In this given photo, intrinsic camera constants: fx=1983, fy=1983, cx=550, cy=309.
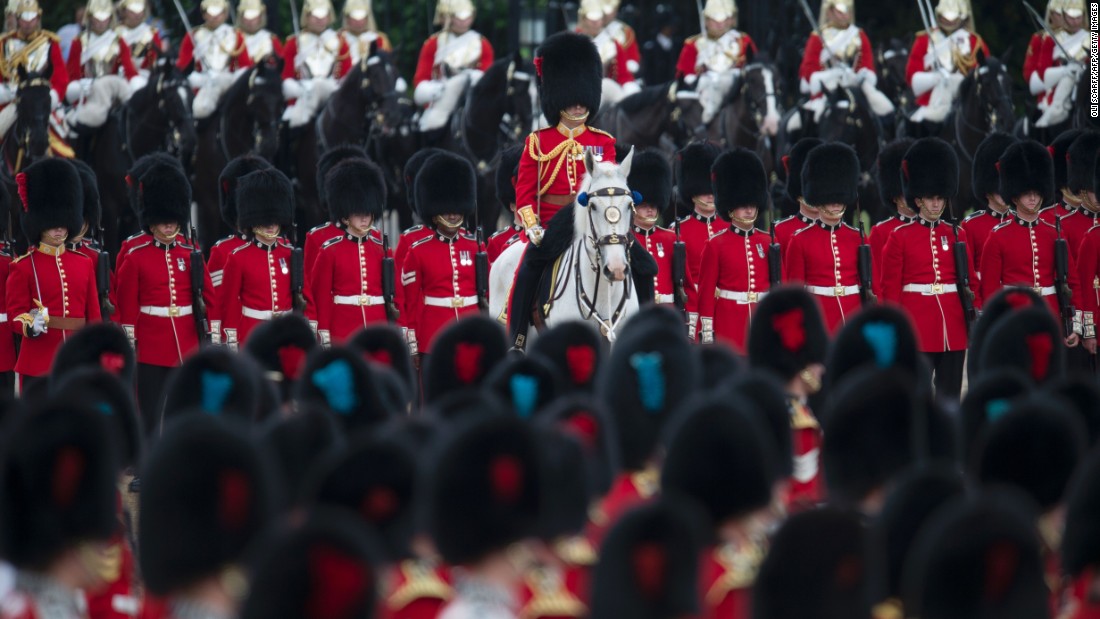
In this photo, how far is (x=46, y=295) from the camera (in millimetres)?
8070

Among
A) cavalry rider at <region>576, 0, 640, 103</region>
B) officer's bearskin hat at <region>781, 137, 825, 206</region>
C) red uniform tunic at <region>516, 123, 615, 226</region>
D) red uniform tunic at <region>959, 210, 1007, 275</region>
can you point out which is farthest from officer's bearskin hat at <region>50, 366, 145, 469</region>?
cavalry rider at <region>576, 0, 640, 103</region>

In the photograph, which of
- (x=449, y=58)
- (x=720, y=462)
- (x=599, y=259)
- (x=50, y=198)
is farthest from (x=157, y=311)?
(x=449, y=58)

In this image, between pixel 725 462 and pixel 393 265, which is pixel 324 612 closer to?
pixel 725 462

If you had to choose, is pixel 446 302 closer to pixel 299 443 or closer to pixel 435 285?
pixel 435 285

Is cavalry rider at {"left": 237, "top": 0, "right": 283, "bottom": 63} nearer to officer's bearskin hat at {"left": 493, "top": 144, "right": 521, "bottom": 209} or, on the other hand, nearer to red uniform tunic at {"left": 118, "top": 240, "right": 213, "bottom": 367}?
officer's bearskin hat at {"left": 493, "top": 144, "right": 521, "bottom": 209}

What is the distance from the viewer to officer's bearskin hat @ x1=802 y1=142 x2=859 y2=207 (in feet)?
30.7

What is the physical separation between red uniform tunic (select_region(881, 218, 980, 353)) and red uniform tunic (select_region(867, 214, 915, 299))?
111mm

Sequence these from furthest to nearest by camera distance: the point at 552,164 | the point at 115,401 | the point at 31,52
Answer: the point at 31,52, the point at 552,164, the point at 115,401

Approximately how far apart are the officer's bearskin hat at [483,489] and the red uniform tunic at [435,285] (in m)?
4.93

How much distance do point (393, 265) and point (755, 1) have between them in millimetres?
7708

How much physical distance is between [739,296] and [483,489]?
204 inches

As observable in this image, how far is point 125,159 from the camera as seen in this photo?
43.9 ft

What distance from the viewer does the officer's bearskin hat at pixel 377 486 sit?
13.0ft

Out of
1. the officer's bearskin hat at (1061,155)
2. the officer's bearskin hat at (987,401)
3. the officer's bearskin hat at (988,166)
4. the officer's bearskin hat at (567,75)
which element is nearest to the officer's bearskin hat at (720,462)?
the officer's bearskin hat at (987,401)
